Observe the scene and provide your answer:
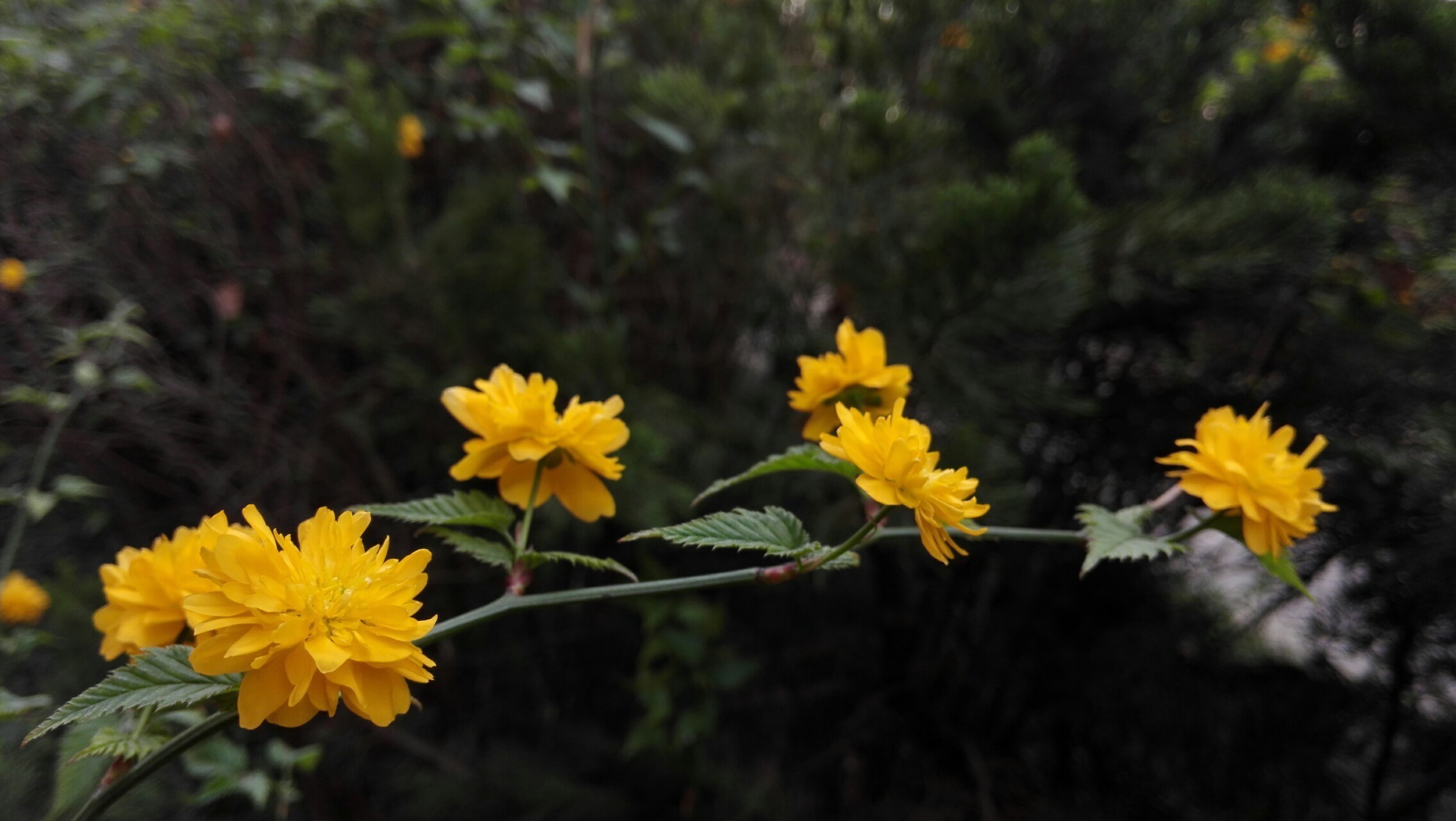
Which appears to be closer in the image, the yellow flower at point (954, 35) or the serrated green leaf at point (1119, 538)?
the serrated green leaf at point (1119, 538)

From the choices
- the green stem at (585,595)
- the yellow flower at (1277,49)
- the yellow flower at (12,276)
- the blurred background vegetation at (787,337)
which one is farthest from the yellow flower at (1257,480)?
the yellow flower at (12,276)

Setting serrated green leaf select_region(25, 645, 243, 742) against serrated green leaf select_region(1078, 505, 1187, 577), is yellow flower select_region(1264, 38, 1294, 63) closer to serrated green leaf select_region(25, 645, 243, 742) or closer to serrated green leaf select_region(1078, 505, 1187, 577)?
serrated green leaf select_region(1078, 505, 1187, 577)

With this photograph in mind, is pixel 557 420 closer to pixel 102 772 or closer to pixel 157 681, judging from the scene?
pixel 157 681

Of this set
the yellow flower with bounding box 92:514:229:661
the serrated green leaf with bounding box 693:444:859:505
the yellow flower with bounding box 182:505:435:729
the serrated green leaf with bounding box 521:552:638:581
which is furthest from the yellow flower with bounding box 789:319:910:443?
the yellow flower with bounding box 92:514:229:661

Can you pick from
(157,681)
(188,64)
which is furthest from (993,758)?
(188,64)

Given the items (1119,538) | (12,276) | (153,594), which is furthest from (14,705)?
(12,276)

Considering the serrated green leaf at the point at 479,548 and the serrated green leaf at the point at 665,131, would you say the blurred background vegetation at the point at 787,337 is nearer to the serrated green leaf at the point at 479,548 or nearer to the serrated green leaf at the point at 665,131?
the serrated green leaf at the point at 665,131

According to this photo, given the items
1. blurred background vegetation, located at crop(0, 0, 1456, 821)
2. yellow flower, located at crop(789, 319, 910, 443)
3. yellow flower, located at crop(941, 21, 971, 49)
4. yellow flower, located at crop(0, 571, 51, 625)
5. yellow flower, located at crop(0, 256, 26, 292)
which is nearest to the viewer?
yellow flower, located at crop(789, 319, 910, 443)
